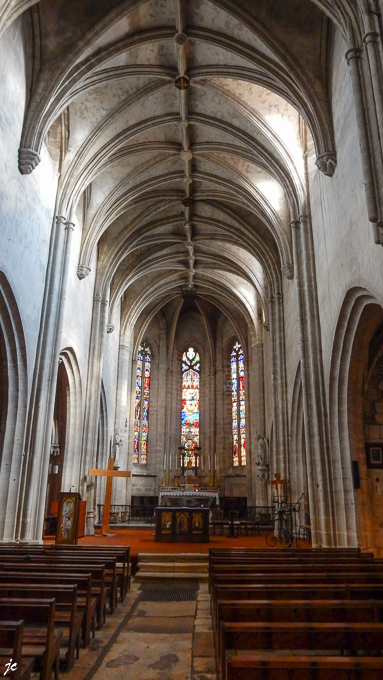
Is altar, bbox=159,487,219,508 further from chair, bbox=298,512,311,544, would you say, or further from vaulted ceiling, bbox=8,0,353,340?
vaulted ceiling, bbox=8,0,353,340

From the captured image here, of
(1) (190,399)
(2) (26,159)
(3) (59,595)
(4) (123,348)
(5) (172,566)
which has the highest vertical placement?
(4) (123,348)

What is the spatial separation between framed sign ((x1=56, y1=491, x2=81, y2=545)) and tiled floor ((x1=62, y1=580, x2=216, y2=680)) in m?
3.99

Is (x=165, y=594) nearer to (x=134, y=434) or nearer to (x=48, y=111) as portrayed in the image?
(x=48, y=111)

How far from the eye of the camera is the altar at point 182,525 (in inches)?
554

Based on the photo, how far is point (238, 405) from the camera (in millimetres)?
28094

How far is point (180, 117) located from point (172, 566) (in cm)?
1242

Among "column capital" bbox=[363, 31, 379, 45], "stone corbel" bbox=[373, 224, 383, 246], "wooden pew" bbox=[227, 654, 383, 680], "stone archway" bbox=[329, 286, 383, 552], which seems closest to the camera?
"wooden pew" bbox=[227, 654, 383, 680]

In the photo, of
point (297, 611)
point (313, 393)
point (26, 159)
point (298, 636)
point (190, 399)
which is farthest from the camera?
Answer: point (190, 399)

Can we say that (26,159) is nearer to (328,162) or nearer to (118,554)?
(328,162)

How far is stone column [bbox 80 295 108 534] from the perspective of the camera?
647 inches

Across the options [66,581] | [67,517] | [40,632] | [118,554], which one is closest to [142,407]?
[67,517]

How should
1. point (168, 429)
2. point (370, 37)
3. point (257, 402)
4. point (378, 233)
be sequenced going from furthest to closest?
point (168, 429) < point (257, 402) < point (370, 37) < point (378, 233)

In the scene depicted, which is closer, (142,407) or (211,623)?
(211,623)

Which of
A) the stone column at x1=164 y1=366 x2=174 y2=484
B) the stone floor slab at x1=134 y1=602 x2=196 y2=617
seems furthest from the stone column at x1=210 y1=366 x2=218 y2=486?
the stone floor slab at x1=134 y1=602 x2=196 y2=617
